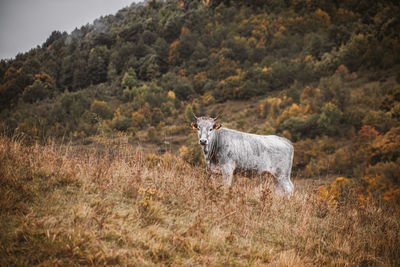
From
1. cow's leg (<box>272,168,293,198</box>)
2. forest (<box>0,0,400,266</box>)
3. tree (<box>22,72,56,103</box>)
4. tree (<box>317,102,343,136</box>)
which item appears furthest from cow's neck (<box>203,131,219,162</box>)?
tree (<box>22,72,56,103</box>)

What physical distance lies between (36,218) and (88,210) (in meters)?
0.64

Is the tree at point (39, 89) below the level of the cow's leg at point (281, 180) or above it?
above

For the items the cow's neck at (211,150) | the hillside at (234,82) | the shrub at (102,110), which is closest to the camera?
the cow's neck at (211,150)

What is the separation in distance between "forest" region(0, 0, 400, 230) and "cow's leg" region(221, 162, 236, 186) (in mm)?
2636

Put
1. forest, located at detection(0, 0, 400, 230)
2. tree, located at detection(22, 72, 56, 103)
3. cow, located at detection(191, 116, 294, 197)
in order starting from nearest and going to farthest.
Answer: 1. cow, located at detection(191, 116, 294, 197)
2. forest, located at detection(0, 0, 400, 230)
3. tree, located at detection(22, 72, 56, 103)

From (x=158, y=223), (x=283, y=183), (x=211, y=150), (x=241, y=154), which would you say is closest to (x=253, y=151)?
(x=241, y=154)

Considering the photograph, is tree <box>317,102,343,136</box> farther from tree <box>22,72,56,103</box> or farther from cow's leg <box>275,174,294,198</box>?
tree <box>22,72,56,103</box>

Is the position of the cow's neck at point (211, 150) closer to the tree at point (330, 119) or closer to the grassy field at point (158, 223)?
the grassy field at point (158, 223)

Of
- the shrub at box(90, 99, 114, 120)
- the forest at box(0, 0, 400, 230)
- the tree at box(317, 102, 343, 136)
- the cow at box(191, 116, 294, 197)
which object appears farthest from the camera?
the shrub at box(90, 99, 114, 120)

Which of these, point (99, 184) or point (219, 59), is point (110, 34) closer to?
point (219, 59)

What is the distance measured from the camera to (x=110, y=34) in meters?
116

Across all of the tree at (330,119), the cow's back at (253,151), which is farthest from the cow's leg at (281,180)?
the tree at (330,119)

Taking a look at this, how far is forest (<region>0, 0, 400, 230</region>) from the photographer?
28625mm

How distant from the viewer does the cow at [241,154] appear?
6.98 m
